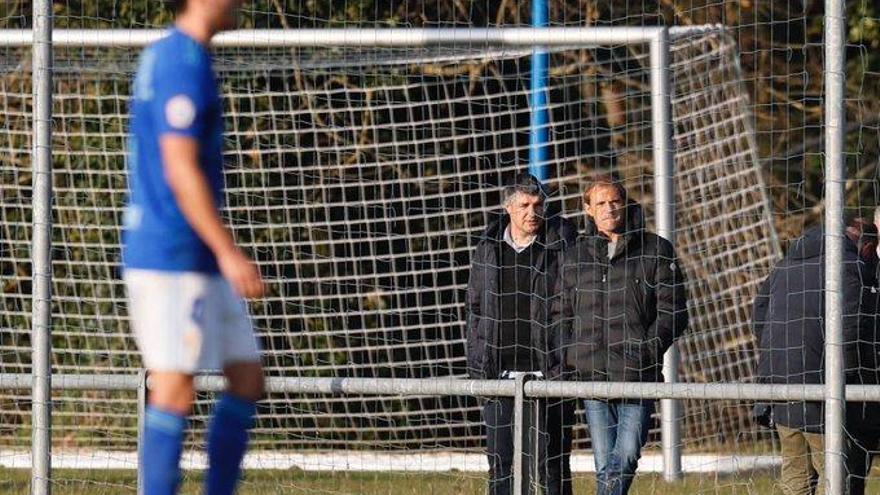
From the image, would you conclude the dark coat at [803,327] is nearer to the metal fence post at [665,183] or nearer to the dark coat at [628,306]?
the dark coat at [628,306]

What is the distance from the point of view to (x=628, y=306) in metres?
9.12

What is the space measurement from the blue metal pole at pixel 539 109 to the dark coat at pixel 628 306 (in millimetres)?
1657

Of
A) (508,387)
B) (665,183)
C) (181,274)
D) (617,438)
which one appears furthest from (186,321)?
(665,183)

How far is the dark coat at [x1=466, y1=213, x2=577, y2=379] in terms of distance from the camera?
9523 millimetres

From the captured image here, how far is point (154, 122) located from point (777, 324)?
422 centimetres

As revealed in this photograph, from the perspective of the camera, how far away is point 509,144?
42.1 ft

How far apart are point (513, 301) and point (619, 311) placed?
726mm

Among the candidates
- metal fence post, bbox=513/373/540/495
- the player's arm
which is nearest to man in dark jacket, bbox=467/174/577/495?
metal fence post, bbox=513/373/540/495

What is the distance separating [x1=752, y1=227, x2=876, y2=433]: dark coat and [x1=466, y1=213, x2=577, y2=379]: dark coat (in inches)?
45.3

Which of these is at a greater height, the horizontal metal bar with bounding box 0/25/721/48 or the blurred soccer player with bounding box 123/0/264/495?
the horizontal metal bar with bounding box 0/25/721/48

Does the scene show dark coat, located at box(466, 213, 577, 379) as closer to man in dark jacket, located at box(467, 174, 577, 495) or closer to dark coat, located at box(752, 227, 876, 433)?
man in dark jacket, located at box(467, 174, 577, 495)

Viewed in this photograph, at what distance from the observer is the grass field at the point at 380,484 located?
415 inches

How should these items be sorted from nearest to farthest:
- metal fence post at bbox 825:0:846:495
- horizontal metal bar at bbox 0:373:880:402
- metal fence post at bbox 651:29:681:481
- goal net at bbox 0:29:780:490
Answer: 1. metal fence post at bbox 825:0:846:495
2. horizontal metal bar at bbox 0:373:880:402
3. metal fence post at bbox 651:29:681:481
4. goal net at bbox 0:29:780:490

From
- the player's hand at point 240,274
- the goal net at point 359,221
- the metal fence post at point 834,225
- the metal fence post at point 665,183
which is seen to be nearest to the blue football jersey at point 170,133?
the player's hand at point 240,274
